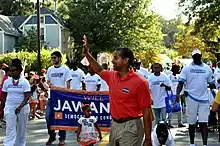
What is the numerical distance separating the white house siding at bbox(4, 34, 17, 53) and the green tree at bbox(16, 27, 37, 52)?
1.44 metres

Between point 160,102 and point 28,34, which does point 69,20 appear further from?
point 160,102

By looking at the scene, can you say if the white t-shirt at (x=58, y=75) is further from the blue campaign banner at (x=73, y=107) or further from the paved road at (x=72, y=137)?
the paved road at (x=72, y=137)

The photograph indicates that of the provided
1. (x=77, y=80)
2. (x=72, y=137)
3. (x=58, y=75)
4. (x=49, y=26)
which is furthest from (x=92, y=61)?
(x=49, y=26)

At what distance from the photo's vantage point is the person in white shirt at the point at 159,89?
12.9 metres

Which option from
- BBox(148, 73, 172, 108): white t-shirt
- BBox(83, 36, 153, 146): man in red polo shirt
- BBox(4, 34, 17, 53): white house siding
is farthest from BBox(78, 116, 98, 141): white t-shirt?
BBox(4, 34, 17, 53): white house siding

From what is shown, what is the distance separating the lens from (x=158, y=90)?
1296 centimetres

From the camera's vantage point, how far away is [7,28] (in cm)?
6669

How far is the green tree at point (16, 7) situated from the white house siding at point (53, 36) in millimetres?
18615

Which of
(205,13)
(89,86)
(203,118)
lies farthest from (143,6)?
(203,118)

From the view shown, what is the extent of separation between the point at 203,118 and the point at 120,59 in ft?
15.4

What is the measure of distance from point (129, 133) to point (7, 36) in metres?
60.6

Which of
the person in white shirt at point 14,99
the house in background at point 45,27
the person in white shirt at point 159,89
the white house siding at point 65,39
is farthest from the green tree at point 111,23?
the person in white shirt at point 14,99

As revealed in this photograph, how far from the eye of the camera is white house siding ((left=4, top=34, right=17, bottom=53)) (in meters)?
65.2

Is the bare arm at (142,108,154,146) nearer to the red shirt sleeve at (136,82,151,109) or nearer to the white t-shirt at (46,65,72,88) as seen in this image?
the red shirt sleeve at (136,82,151,109)
